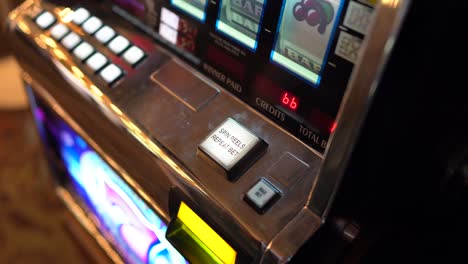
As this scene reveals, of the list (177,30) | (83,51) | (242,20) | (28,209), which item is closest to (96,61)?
(83,51)

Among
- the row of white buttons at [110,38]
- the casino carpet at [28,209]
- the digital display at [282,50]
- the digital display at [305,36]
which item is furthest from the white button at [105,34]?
the casino carpet at [28,209]

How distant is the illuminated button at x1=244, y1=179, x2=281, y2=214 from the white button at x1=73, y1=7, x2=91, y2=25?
49cm

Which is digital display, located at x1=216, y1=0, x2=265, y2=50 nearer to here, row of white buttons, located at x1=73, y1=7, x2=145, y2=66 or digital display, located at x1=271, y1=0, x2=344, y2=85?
digital display, located at x1=271, y1=0, x2=344, y2=85

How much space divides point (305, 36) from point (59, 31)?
1.61 ft

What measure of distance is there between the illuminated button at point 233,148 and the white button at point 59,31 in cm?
39

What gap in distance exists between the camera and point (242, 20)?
0.73 meters

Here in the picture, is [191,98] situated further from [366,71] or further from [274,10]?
[366,71]

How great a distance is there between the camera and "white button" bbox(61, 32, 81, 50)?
0.89 meters

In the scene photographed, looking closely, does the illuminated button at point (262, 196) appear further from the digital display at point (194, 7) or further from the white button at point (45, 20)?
the white button at point (45, 20)

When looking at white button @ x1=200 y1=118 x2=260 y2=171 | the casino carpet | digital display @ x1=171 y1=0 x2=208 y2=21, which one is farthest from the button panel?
the casino carpet

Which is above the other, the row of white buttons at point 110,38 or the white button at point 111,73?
the row of white buttons at point 110,38

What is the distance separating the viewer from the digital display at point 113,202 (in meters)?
0.87

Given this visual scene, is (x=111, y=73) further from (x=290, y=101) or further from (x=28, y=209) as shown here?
(x=28, y=209)

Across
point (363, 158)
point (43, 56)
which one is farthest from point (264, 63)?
point (43, 56)
